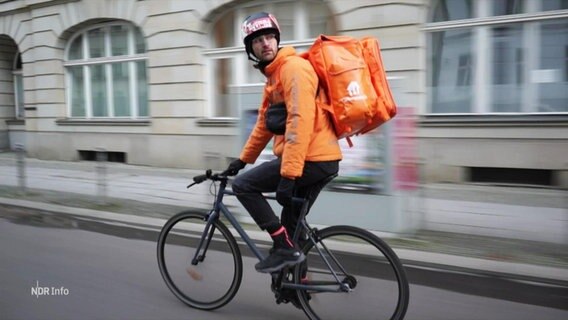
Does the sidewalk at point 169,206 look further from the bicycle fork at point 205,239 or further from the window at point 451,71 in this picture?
the window at point 451,71

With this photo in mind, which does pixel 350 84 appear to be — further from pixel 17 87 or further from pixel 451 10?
pixel 17 87

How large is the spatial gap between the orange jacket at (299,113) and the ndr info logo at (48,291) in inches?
92.6

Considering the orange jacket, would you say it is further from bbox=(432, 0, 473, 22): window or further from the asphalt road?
bbox=(432, 0, 473, 22): window

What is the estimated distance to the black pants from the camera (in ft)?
10.5

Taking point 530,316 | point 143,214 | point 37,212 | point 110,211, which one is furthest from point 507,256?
point 37,212

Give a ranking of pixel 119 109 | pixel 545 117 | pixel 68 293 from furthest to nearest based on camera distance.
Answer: pixel 119 109 → pixel 545 117 → pixel 68 293

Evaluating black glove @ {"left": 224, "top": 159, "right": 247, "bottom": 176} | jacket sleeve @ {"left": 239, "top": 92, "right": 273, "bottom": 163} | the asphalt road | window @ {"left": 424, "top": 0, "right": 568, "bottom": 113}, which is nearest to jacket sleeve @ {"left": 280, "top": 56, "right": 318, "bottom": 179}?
jacket sleeve @ {"left": 239, "top": 92, "right": 273, "bottom": 163}

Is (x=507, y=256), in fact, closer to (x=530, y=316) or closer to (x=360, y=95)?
(x=530, y=316)

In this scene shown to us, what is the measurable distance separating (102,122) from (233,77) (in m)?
4.11

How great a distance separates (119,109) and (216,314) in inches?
448

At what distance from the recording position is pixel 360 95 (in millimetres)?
3016

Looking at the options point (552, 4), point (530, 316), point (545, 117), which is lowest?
point (530, 316)

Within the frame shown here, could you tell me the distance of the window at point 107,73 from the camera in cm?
1347

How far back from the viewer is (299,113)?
295 centimetres
